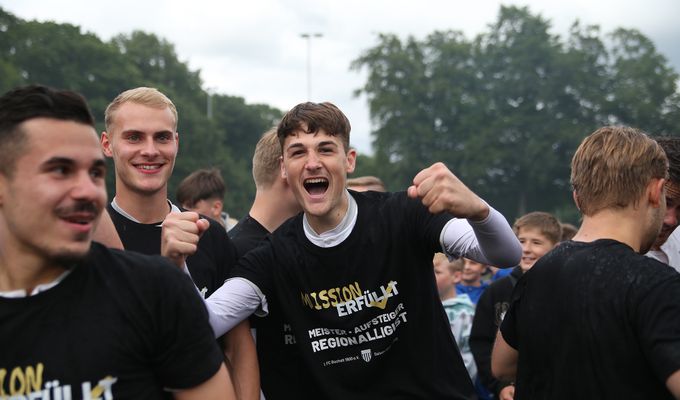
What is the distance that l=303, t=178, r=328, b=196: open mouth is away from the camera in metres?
4.27

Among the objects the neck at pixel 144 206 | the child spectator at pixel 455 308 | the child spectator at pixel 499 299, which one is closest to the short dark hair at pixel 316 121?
the neck at pixel 144 206

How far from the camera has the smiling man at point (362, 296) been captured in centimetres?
396

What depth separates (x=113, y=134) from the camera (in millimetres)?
4438

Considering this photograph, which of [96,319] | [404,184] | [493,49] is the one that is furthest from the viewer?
[493,49]

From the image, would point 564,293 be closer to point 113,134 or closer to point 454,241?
point 454,241

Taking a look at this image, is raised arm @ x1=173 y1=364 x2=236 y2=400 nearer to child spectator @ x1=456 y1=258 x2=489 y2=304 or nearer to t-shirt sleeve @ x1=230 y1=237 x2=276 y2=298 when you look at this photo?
t-shirt sleeve @ x1=230 y1=237 x2=276 y2=298

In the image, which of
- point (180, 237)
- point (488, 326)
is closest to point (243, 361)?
point (180, 237)

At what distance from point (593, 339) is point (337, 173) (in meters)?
1.58

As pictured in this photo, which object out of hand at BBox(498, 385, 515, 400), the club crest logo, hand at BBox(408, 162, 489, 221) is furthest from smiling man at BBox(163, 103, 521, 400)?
hand at BBox(498, 385, 515, 400)

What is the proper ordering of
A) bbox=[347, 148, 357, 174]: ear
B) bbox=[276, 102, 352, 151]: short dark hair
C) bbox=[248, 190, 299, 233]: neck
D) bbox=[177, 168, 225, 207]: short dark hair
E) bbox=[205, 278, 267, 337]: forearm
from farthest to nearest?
bbox=[177, 168, 225, 207]: short dark hair
bbox=[248, 190, 299, 233]: neck
bbox=[347, 148, 357, 174]: ear
bbox=[276, 102, 352, 151]: short dark hair
bbox=[205, 278, 267, 337]: forearm

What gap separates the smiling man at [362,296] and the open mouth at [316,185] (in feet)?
0.20

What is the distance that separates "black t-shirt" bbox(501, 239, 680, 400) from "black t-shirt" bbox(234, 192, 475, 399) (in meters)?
0.60

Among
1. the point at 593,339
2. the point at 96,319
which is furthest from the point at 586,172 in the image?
the point at 96,319

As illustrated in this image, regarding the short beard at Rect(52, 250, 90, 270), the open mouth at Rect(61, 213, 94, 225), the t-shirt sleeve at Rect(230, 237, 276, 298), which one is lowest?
the t-shirt sleeve at Rect(230, 237, 276, 298)
